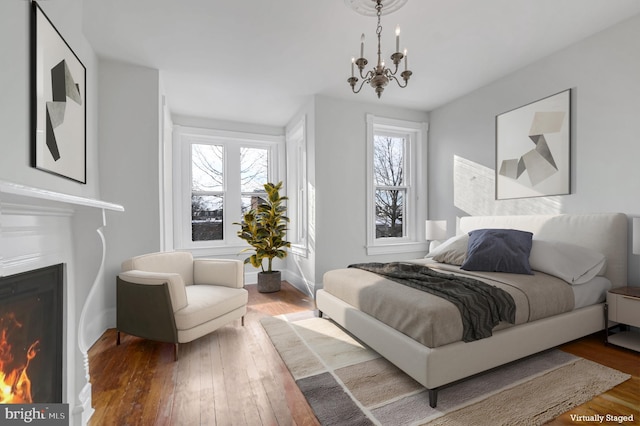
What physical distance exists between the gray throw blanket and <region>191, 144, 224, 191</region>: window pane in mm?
3737

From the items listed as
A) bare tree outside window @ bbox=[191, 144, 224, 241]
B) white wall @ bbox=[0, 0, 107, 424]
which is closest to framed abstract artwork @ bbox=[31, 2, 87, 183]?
white wall @ bbox=[0, 0, 107, 424]

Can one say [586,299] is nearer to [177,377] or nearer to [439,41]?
[439,41]

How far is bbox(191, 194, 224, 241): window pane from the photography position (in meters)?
4.84

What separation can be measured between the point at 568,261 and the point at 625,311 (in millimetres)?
514

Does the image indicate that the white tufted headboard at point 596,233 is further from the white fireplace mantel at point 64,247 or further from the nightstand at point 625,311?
the white fireplace mantel at point 64,247

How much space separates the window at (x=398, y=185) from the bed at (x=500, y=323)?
148 cm

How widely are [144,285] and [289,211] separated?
309 cm

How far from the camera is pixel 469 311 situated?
184 centimetres

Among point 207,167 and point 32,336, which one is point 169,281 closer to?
point 32,336

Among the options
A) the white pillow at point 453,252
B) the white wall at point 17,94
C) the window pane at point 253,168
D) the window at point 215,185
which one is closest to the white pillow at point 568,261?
the white pillow at point 453,252

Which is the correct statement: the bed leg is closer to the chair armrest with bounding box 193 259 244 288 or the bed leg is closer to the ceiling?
the chair armrest with bounding box 193 259 244 288

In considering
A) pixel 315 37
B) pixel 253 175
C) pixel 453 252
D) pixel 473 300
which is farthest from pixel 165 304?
pixel 253 175

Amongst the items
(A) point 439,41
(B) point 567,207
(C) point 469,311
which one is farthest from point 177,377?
(B) point 567,207

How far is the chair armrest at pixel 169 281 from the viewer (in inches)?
91.0
